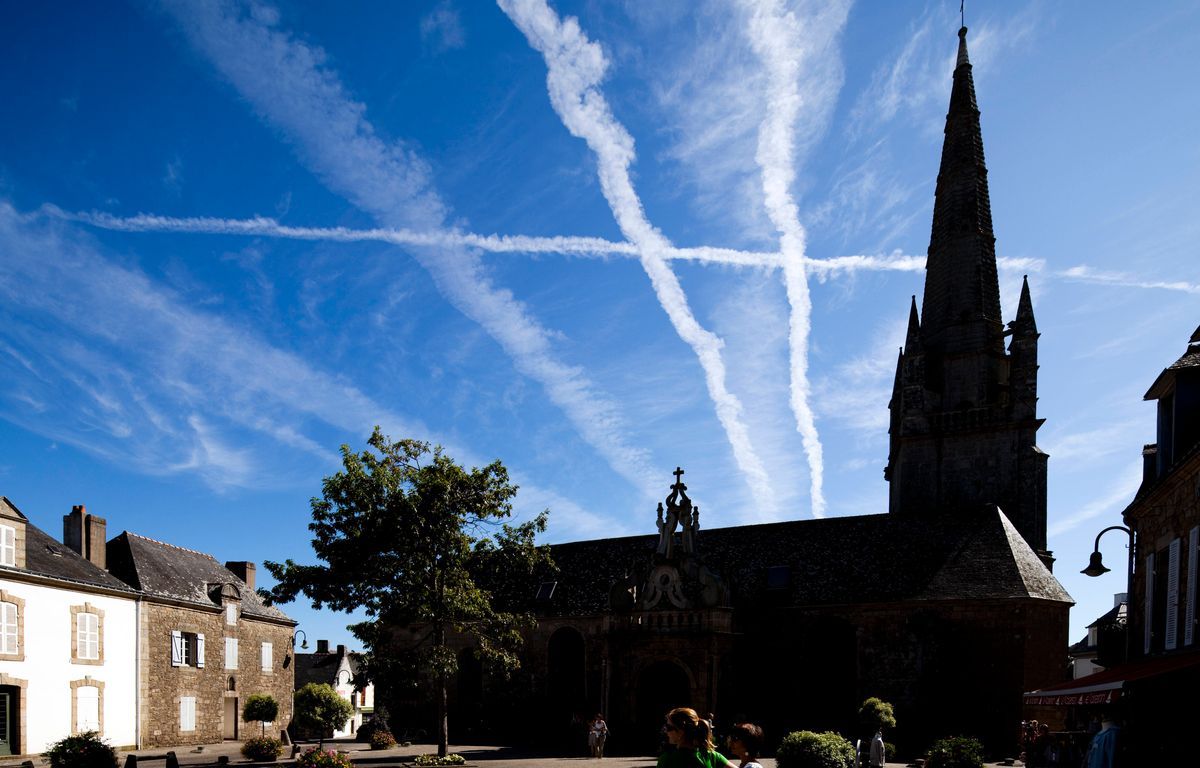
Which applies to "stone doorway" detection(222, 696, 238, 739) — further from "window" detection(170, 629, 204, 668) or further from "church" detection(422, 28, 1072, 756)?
"church" detection(422, 28, 1072, 756)

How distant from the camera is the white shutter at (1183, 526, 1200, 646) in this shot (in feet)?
40.8

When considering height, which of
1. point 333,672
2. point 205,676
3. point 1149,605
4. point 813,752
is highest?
point 1149,605

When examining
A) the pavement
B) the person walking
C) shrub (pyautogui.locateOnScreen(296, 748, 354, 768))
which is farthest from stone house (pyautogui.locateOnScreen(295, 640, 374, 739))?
shrub (pyautogui.locateOnScreen(296, 748, 354, 768))

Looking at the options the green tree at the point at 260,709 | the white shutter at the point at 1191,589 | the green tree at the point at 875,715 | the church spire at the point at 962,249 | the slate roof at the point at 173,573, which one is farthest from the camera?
the church spire at the point at 962,249

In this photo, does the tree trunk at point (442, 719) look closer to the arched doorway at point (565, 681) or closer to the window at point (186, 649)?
the arched doorway at point (565, 681)

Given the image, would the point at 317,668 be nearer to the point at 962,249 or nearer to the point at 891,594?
the point at 891,594

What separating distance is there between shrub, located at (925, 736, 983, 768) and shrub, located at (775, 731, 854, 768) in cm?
201

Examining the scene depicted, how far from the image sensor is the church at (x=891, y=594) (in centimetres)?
2589

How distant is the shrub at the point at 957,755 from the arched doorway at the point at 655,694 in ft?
41.7

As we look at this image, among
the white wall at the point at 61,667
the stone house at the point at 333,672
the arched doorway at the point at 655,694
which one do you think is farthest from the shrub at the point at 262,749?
the stone house at the point at 333,672

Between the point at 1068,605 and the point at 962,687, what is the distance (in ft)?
14.0

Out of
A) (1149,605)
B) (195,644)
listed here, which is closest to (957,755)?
(1149,605)

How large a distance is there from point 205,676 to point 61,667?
7516mm

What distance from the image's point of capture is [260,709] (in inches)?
1373
